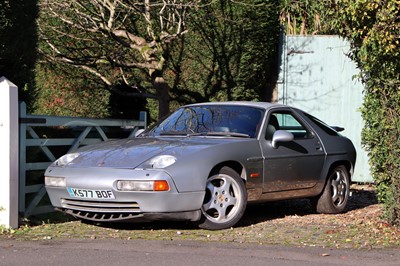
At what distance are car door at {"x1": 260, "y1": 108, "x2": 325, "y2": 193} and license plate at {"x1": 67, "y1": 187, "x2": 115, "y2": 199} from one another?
6.22ft

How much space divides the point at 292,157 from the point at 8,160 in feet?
10.9

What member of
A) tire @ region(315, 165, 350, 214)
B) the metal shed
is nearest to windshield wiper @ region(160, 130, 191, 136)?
tire @ region(315, 165, 350, 214)

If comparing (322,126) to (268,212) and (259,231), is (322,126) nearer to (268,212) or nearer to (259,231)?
(268,212)

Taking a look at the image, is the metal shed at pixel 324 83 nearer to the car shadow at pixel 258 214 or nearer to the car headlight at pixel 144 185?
the car shadow at pixel 258 214

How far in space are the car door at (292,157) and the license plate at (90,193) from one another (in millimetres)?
1896

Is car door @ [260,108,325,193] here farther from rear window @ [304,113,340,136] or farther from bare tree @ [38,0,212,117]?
bare tree @ [38,0,212,117]

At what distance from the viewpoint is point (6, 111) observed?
26.1 ft

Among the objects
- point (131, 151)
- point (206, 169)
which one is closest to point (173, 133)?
point (131, 151)

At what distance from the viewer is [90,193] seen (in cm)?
773

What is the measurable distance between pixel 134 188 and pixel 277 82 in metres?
6.85

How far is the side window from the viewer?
8.96m

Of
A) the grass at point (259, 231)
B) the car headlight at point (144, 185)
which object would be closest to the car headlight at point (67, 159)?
the grass at point (259, 231)

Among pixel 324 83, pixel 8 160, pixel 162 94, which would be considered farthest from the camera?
pixel 324 83

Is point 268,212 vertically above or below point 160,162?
below
